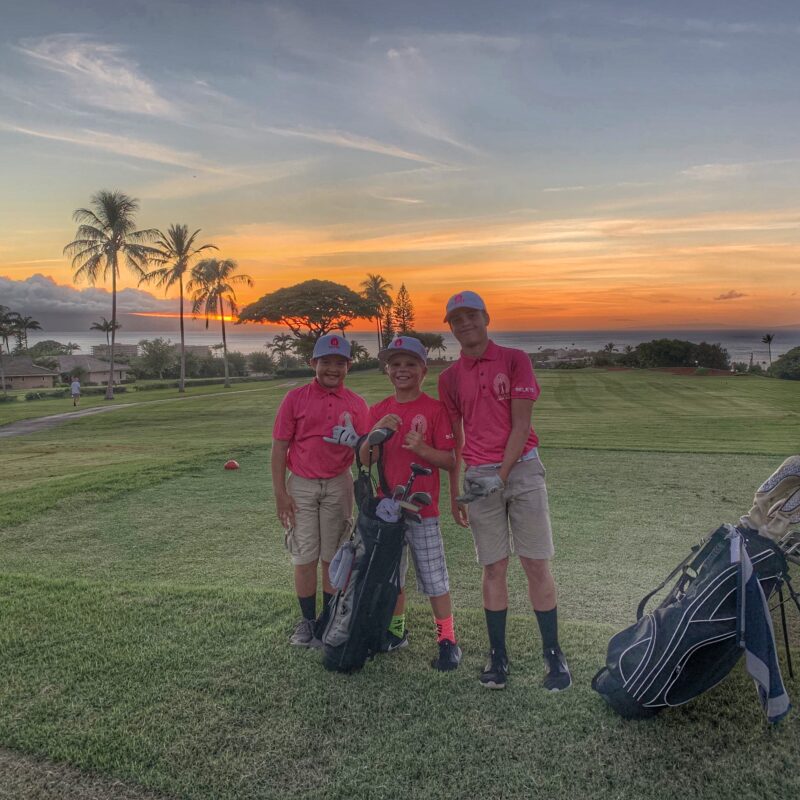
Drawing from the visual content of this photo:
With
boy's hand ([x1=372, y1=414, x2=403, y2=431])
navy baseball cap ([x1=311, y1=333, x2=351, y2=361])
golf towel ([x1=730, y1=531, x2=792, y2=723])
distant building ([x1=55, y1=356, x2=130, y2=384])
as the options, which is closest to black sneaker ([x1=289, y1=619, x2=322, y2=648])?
boy's hand ([x1=372, y1=414, x2=403, y2=431])

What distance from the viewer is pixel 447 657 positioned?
11.1 feet

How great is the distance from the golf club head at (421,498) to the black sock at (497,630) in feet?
2.49

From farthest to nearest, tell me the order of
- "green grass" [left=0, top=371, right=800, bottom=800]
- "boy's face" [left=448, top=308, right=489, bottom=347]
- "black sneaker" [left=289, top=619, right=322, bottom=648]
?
"black sneaker" [left=289, top=619, right=322, bottom=648], "boy's face" [left=448, top=308, right=489, bottom=347], "green grass" [left=0, top=371, right=800, bottom=800]

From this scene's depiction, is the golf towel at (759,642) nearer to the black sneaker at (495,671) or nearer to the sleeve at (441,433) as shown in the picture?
the black sneaker at (495,671)

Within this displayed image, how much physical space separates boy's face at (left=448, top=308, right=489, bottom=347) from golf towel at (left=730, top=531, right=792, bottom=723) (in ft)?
5.48

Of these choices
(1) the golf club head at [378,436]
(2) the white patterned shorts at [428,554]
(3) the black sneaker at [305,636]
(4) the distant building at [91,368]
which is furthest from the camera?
(4) the distant building at [91,368]

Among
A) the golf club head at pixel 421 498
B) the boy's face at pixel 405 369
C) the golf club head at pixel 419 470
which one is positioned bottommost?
the golf club head at pixel 421 498

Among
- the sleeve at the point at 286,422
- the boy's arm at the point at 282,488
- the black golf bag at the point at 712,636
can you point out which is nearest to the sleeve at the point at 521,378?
the black golf bag at the point at 712,636

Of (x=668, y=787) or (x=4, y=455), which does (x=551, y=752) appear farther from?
(x=4, y=455)

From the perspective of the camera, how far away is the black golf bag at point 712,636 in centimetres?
262

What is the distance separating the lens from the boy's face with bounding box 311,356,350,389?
375 cm

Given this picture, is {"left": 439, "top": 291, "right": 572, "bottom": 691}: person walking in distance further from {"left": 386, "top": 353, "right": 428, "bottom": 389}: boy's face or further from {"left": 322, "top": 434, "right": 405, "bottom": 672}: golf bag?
{"left": 322, "top": 434, "right": 405, "bottom": 672}: golf bag

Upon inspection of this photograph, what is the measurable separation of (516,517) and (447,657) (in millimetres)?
883

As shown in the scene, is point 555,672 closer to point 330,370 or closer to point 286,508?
point 286,508
